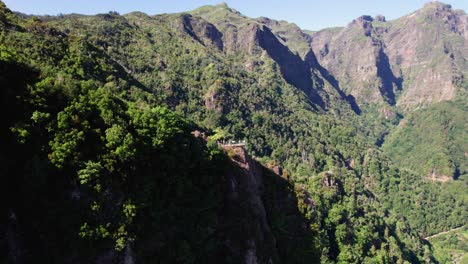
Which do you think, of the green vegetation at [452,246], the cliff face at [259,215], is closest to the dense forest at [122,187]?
the cliff face at [259,215]

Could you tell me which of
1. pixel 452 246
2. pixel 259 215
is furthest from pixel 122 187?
pixel 452 246

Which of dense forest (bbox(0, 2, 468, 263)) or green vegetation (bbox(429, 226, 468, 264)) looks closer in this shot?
dense forest (bbox(0, 2, 468, 263))

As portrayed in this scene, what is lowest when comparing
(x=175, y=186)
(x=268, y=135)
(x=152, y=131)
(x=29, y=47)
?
(x=175, y=186)

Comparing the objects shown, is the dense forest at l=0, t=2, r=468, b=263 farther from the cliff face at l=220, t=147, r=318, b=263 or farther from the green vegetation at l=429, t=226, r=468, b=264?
the green vegetation at l=429, t=226, r=468, b=264

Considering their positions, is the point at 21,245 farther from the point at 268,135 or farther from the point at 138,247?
the point at 268,135

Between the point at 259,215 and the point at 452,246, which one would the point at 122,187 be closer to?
the point at 259,215

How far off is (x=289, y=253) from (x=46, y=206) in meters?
41.6

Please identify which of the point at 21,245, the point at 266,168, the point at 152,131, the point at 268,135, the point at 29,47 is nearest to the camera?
the point at 21,245

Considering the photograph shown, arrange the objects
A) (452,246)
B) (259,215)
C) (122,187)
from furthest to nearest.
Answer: (452,246)
(259,215)
(122,187)

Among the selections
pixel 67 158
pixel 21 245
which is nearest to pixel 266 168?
pixel 67 158

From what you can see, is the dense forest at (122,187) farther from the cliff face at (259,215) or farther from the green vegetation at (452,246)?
the green vegetation at (452,246)

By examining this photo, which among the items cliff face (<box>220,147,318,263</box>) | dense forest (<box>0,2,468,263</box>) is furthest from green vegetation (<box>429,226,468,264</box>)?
cliff face (<box>220,147,318,263</box>)

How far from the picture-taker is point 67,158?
127ft

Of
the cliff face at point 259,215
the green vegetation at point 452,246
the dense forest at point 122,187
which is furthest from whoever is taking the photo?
the green vegetation at point 452,246
